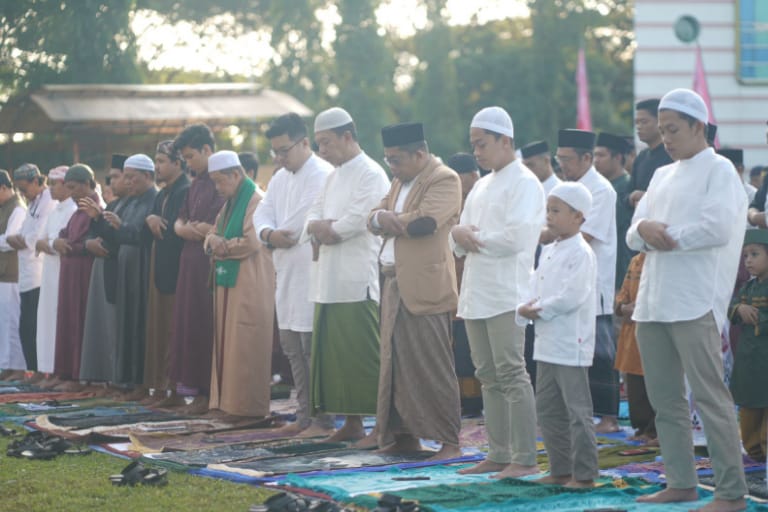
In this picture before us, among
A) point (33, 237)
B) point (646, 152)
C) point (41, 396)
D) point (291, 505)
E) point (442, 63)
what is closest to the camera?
point (291, 505)

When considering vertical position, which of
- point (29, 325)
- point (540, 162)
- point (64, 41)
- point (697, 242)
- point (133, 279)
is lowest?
point (29, 325)

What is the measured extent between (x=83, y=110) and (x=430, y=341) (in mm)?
15537

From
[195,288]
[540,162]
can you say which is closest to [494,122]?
[540,162]

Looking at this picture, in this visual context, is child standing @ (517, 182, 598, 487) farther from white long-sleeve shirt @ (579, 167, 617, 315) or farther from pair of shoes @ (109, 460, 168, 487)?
pair of shoes @ (109, 460, 168, 487)

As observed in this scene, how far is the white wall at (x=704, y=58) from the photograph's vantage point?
2131 cm

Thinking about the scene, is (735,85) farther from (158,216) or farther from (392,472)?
(392,472)

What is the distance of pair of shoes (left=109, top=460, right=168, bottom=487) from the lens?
6.71 m

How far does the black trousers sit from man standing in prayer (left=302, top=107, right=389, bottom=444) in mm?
5076

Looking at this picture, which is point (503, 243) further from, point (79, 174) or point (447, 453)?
point (79, 174)

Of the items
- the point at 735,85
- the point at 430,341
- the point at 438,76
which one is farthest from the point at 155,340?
the point at 438,76

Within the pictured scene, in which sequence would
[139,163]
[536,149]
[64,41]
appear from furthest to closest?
[64,41] < [139,163] < [536,149]

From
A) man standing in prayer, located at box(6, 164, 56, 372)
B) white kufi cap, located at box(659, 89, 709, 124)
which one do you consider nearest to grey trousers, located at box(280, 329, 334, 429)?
white kufi cap, located at box(659, 89, 709, 124)

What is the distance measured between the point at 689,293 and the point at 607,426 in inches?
114

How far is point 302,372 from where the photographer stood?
341 inches
